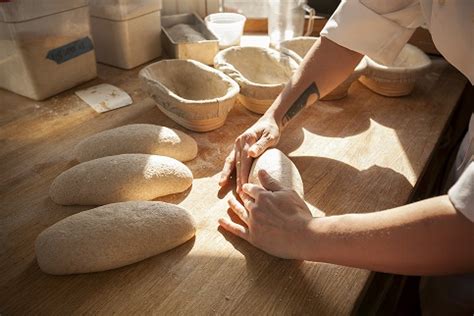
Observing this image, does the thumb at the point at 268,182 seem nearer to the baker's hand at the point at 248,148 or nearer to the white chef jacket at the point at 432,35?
the baker's hand at the point at 248,148

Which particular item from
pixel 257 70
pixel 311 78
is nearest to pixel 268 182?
pixel 311 78

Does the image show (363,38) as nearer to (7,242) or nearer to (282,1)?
(282,1)

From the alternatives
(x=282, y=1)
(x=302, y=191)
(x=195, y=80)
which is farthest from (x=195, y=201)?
(x=282, y=1)

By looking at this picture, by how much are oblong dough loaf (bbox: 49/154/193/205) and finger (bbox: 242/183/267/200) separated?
17 cm

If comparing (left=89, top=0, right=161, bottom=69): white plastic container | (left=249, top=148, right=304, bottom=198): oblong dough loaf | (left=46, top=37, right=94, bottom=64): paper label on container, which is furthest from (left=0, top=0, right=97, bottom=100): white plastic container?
(left=249, top=148, right=304, bottom=198): oblong dough loaf

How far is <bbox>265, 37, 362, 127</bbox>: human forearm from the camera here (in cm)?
116

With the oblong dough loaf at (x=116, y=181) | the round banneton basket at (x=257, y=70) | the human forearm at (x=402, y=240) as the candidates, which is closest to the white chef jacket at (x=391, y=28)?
the round banneton basket at (x=257, y=70)

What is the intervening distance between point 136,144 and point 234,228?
1.23ft

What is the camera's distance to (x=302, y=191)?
95 cm

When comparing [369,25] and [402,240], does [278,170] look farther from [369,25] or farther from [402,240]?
[369,25]

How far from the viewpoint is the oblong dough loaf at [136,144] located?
1.04 m

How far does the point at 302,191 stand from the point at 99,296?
0.51 metres

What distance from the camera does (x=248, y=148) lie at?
40.4 inches

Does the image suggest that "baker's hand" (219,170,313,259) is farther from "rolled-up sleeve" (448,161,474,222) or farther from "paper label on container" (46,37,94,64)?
"paper label on container" (46,37,94,64)
